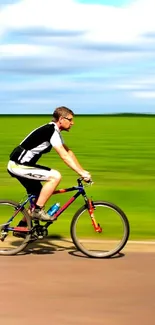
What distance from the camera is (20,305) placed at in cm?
612

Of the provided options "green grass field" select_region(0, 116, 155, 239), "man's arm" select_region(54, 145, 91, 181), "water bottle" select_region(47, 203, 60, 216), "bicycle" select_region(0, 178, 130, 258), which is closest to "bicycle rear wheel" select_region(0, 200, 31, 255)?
"bicycle" select_region(0, 178, 130, 258)

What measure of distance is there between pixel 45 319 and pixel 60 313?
0.63 feet

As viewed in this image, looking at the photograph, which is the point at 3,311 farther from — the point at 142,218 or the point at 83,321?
the point at 142,218

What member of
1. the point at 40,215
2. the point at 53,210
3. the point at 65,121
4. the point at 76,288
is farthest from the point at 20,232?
the point at 76,288

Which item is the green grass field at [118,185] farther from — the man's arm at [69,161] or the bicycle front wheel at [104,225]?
the man's arm at [69,161]

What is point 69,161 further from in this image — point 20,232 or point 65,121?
point 20,232

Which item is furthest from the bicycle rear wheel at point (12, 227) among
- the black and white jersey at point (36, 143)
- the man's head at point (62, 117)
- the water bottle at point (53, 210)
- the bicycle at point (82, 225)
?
the man's head at point (62, 117)

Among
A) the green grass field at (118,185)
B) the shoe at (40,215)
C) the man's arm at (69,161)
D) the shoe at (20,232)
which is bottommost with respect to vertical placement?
the shoe at (20,232)

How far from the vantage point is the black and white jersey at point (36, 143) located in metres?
8.36

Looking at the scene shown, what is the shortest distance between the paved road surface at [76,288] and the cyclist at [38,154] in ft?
2.29

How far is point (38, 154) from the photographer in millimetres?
8555

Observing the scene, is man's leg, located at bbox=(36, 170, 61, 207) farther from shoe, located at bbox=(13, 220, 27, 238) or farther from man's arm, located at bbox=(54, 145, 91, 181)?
shoe, located at bbox=(13, 220, 27, 238)

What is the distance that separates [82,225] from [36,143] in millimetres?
1050

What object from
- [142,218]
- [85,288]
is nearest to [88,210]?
[85,288]
